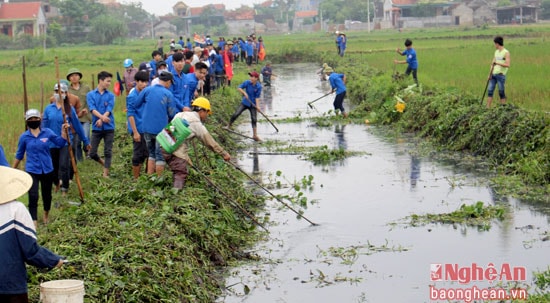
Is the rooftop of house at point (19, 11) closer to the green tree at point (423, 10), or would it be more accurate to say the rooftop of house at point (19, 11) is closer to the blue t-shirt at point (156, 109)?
the green tree at point (423, 10)

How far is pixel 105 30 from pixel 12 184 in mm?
81766

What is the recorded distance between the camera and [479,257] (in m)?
8.95

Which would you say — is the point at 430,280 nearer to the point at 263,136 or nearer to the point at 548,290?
the point at 548,290

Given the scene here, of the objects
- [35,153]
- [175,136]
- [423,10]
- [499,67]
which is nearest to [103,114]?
[175,136]

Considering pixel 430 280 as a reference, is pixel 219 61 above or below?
above

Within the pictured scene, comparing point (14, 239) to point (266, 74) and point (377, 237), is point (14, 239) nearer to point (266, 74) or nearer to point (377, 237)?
point (377, 237)

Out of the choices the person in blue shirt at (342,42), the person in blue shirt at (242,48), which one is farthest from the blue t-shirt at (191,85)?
the person in blue shirt at (342,42)

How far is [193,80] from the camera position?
15.5 metres

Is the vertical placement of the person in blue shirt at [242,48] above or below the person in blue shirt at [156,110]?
above

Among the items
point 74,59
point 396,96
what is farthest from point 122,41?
point 396,96

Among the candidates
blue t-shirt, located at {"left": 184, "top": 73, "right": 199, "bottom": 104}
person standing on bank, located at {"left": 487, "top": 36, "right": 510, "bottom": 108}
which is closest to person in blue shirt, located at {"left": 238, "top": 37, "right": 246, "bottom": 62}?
person standing on bank, located at {"left": 487, "top": 36, "right": 510, "bottom": 108}

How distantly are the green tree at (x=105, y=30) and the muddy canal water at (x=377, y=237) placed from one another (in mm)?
71909

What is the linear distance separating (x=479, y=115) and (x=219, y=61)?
12289mm

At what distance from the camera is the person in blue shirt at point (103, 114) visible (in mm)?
12773
